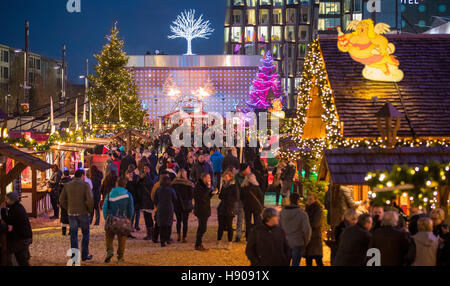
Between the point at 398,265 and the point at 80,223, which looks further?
the point at 80,223

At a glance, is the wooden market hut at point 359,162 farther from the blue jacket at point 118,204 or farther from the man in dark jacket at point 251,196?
the blue jacket at point 118,204

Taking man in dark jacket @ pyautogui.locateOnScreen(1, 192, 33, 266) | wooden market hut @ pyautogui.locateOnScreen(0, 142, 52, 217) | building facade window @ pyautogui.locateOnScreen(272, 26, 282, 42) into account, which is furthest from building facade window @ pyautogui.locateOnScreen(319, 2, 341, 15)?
man in dark jacket @ pyautogui.locateOnScreen(1, 192, 33, 266)

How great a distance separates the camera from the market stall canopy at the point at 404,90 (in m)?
14.7

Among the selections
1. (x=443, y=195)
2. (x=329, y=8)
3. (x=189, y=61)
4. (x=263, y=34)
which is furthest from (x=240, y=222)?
(x=329, y=8)

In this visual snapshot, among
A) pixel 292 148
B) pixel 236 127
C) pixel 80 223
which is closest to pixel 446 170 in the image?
pixel 80 223

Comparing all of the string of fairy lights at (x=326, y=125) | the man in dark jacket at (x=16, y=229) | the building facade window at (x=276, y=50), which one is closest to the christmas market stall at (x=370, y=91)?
the string of fairy lights at (x=326, y=125)

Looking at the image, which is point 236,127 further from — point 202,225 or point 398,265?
point 398,265

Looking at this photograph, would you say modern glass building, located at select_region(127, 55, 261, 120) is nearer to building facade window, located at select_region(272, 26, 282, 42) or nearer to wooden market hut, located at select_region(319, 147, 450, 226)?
building facade window, located at select_region(272, 26, 282, 42)

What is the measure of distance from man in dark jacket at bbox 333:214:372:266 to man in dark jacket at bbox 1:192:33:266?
4.26 meters

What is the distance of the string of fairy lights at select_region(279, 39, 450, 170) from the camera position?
14422 millimetres

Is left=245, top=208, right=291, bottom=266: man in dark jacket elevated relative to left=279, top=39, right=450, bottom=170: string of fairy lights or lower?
lower

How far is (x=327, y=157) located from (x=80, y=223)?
430cm
